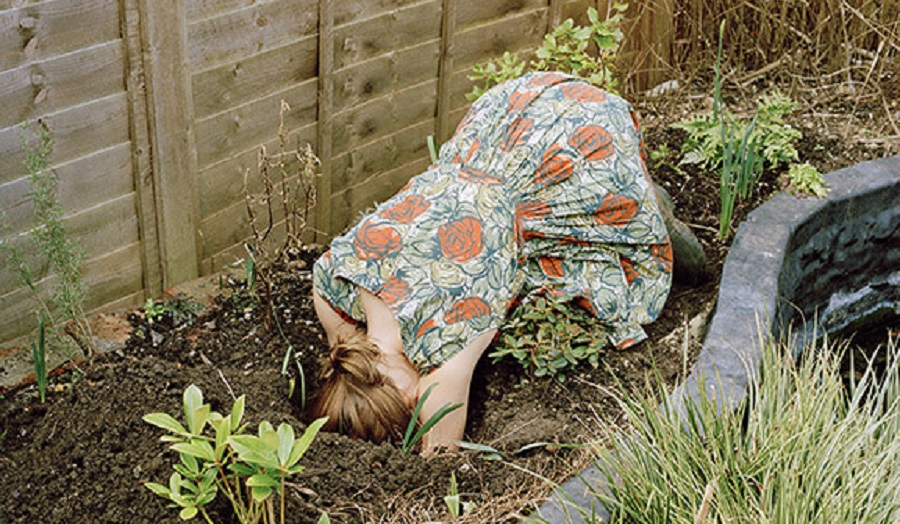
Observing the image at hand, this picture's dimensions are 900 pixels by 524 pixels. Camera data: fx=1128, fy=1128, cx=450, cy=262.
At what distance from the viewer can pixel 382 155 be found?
496 centimetres

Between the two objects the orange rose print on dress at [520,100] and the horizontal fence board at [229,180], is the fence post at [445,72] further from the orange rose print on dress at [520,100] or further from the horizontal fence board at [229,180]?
the orange rose print on dress at [520,100]

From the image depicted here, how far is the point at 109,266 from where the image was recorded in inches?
153

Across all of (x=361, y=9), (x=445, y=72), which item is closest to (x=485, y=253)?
(x=361, y=9)

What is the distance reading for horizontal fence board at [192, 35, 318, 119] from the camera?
400cm

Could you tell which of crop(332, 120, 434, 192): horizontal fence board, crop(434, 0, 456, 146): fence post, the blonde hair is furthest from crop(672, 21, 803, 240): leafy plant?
the blonde hair

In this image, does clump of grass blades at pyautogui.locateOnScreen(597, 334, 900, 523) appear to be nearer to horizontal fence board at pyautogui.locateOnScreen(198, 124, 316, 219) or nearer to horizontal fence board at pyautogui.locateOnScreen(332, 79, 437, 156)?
horizontal fence board at pyautogui.locateOnScreen(198, 124, 316, 219)

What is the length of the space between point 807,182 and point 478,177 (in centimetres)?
153

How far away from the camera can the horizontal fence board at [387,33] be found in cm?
454

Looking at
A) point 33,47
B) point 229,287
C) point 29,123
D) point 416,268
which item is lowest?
point 229,287

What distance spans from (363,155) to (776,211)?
1.73 m

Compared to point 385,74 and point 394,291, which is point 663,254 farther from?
point 385,74

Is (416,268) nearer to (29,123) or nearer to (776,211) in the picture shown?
(29,123)

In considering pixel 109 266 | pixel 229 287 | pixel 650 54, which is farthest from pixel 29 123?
pixel 650 54

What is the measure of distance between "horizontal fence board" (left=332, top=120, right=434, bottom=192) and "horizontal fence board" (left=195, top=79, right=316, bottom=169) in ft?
1.11
